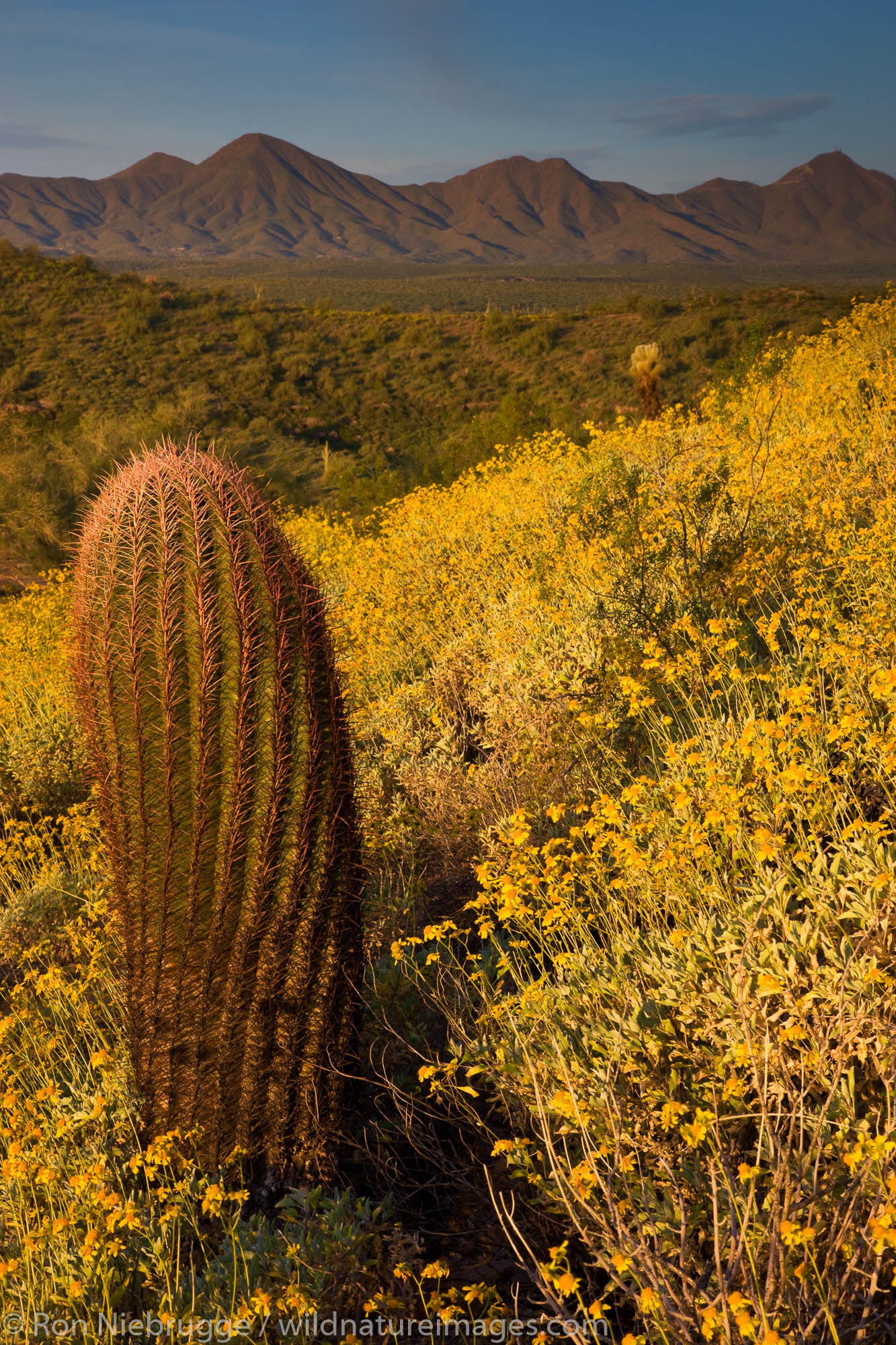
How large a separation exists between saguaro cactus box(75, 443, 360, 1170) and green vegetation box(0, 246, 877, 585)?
40.4ft

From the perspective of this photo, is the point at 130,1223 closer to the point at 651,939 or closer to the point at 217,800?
the point at 217,800

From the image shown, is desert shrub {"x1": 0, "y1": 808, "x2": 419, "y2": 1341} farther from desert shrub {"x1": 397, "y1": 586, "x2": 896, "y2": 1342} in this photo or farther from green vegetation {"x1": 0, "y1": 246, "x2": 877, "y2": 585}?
green vegetation {"x1": 0, "y1": 246, "x2": 877, "y2": 585}

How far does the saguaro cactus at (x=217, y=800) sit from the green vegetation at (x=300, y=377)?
12.3 metres

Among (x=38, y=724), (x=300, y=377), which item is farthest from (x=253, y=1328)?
(x=300, y=377)

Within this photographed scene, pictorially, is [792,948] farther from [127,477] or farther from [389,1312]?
[127,477]

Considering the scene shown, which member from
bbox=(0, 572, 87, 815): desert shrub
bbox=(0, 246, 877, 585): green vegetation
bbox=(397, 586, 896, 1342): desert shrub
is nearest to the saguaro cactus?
bbox=(397, 586, 896, 1342): desert shrub

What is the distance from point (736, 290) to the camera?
33344 mm

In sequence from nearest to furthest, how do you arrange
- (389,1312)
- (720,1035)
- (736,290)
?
(389,1312), (720,1035), (736,290)

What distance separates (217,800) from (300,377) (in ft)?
92.8

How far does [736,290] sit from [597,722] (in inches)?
1399

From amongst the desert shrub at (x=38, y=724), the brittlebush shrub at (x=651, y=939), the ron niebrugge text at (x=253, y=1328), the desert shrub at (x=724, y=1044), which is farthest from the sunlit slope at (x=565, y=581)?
the desert shrub at (x=38, y=724)

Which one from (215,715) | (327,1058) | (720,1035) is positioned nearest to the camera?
(720,1035)

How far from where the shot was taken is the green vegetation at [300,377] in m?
16.9

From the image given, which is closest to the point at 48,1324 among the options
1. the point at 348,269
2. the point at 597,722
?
the point at 597,722
